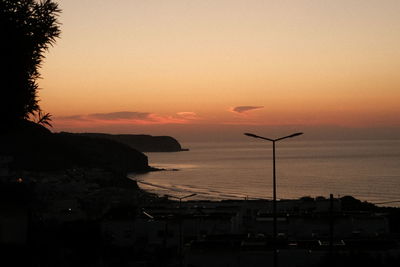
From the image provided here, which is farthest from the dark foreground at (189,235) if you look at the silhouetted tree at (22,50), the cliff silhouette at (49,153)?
the cliff silhouette at (49,153)

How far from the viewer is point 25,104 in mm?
15773

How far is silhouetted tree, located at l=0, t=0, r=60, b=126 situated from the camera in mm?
14574

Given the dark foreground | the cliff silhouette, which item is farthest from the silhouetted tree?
the cliff silhouette

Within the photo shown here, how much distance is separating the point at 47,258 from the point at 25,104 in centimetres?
658

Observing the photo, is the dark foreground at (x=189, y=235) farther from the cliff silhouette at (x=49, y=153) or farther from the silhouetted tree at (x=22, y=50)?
the cliff silhouette at (x=49, y=153)

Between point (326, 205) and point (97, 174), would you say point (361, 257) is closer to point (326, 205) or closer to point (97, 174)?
point (326, 205)

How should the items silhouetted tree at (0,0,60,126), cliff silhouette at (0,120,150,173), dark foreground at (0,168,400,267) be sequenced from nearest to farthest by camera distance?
silhouetted tree at (0,0,60,126)
dark foreground at (0,168,400,267)
cliff silhouette at (0,120,150,173)

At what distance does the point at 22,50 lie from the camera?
588 inches

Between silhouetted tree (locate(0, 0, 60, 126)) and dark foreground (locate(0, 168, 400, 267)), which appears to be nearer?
silhouetted tree (locate(0, 0, 60, 126))

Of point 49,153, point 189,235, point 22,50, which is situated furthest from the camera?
point 49,153

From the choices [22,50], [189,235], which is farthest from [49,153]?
[22,50]

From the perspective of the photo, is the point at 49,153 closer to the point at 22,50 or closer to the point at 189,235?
the point at 189,235

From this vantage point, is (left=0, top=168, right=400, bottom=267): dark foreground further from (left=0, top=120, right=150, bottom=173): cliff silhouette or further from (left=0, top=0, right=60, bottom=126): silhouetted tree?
(left=0, top=120, right=150, bottom=173): cliff silhouette

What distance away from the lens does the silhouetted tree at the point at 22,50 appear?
1457 cm
